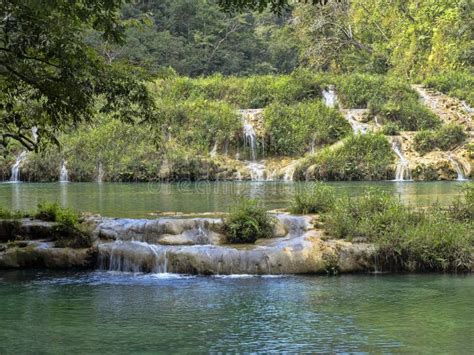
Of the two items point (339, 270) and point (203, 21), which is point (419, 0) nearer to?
point (203, 21)

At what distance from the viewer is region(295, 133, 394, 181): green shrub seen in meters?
31.2

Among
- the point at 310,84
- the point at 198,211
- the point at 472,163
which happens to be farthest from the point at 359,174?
the point at 198,211

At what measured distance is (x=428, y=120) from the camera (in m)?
35.3

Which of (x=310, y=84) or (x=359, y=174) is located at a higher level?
(x=310, y=84)

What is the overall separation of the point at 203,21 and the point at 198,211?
145 feet

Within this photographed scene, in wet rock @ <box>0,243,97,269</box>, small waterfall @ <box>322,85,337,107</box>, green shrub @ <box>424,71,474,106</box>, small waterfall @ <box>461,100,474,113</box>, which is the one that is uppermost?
green shrub @ <box>424,71,474,106</box>

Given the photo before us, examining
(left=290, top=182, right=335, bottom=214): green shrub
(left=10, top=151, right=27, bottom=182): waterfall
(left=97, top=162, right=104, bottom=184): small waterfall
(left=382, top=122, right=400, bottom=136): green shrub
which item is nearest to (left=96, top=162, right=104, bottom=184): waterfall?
(left=97, top=162, right=104, bottom=184): small waterfall

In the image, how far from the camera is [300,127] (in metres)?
35.1

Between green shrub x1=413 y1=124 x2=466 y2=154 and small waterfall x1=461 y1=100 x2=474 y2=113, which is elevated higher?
small waterfall x1=461 y1=100 x2=474 y2=113

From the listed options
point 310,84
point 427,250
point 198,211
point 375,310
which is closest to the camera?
point 375,310

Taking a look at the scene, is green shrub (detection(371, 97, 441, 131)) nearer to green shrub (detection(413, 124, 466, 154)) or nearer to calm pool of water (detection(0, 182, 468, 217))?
green shrub (detection(413, 124, 466, 154))

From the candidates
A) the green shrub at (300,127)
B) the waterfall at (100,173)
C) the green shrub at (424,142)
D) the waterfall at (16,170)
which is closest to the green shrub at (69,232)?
the waterfall at (100,173)

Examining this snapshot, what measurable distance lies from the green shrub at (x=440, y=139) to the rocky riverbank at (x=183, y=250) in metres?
19.7

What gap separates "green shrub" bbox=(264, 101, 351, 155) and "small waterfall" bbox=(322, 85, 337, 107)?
2.21 metres
